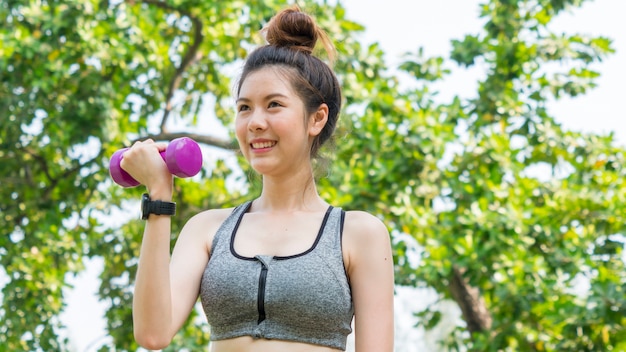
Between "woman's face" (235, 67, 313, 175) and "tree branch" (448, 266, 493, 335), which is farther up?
"woman's face" (235, 67, 313, 175)

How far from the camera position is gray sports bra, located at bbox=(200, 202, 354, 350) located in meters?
1.76

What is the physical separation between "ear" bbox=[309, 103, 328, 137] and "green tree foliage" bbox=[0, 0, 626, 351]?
3313mm

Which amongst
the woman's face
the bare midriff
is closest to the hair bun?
the woman's face

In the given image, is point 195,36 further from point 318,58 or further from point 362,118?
point 318,58

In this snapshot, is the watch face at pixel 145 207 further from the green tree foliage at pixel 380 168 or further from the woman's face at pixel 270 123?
the green tree foliage at pixel 380 168

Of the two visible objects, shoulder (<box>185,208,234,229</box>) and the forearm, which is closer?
the forearm

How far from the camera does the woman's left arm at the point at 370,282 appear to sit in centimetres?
181

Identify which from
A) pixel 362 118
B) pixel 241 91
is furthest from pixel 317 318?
pixel 362 118

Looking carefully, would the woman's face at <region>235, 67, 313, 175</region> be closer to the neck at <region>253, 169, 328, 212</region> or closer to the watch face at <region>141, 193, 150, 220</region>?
the neck at <region>253, 169, 328, 212</region>

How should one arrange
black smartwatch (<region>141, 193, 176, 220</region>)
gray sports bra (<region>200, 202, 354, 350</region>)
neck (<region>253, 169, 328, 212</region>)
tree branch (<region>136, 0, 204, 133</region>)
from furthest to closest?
tree branch (<region>136, 0, 204, 133</region>)
neck (<region>253, 169, 328, 212</region>)
gray sports bra (<region>200, 202, 354, 350</region>)
black smartwatch (<region>141, 193, 176, 220</region>)

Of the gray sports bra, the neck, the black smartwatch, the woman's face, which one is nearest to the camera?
the black smartwatch

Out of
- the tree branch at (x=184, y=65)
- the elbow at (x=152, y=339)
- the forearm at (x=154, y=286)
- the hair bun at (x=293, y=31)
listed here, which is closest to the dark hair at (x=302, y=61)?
the hair bun at (x=293, y=31)

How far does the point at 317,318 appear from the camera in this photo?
1771 millimetres

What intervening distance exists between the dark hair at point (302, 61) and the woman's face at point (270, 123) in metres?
0.03
